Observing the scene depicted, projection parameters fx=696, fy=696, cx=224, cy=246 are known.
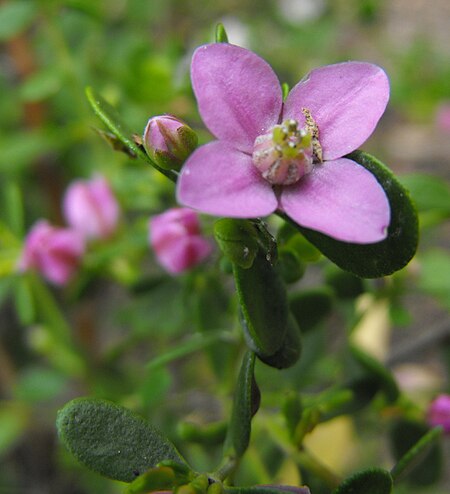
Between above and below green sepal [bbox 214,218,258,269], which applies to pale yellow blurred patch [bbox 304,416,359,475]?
below

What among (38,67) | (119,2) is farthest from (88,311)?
(119,2)

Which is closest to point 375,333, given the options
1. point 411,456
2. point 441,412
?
point 441,412

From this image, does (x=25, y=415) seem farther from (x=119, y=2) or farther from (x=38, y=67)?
(x=119, y=2)

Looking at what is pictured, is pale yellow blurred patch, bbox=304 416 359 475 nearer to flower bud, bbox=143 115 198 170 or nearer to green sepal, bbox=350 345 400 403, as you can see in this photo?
green sepal, bbox=350 345 400 403

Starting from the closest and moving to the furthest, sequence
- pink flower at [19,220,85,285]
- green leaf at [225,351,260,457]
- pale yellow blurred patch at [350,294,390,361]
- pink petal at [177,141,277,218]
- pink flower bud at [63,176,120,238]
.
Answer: pink petal at [177,141,277,218], green leaf at [225,351,260,457], pink flower at [19,220,85,285], pink flower bud at [63,176,120,238], pale yellow blurred patch at [350,294,390,361]

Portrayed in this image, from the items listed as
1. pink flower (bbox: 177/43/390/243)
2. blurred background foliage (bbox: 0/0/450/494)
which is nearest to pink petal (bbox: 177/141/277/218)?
pink flower (bbox: 177/43/390/243)

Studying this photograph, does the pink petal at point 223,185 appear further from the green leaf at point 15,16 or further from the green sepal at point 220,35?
the green leaf at point 15,16

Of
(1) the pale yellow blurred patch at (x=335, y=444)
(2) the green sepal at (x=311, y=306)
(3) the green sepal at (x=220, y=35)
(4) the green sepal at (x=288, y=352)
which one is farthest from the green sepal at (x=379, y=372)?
(1) the pale yellow blurred patch at (x=335, y=444)
